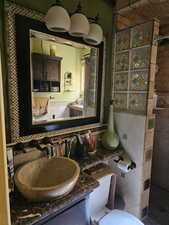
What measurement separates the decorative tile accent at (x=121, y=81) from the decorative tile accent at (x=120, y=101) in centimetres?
7

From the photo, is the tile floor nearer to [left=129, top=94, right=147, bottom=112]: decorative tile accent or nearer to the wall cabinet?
[left=129, top=94, right=147, bottom=112]: decorative tile accent

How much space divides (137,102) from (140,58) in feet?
1.34

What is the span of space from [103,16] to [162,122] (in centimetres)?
154

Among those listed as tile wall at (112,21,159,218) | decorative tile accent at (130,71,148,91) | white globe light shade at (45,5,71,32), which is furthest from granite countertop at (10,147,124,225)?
white globe light shade at (45,5,71,32)

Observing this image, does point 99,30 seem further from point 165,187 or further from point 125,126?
point 165,187

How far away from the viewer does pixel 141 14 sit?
1.54 metres

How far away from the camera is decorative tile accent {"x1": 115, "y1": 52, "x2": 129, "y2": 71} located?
1.47m

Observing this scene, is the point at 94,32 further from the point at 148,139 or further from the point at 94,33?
the point at 148,139

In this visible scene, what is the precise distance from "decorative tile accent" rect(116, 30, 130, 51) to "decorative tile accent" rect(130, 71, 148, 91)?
0.30 metres

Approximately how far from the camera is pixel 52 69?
123 cm

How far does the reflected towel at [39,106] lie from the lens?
3.69 feet

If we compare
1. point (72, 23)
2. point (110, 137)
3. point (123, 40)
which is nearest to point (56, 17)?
point (72, 23)

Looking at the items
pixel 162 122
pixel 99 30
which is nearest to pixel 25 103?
pixel 99 30

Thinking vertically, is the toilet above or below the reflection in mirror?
below
